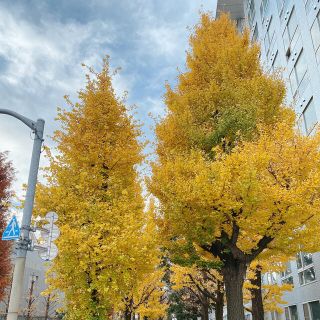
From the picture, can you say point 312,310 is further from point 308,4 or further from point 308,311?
point 308,4

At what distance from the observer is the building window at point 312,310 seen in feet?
60.1

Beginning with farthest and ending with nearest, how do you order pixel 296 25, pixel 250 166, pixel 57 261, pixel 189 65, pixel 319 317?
pixel 296 25, pixel 319 317, pixel 189 65, pixel 57 261, pixel 250 166

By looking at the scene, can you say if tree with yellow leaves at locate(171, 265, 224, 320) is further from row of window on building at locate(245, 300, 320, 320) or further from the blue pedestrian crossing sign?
the blue pedestrian crossing sign

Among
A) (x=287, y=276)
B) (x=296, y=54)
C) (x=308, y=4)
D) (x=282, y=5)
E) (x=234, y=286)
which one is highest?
(x=282, y=5)

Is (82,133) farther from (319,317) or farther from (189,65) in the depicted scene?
(319,317)

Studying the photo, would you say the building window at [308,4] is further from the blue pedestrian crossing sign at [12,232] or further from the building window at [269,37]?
the blue pedestrian crossing sign at [12,232]

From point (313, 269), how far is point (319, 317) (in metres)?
2.28

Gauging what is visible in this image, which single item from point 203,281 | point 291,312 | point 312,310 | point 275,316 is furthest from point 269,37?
point 275,316

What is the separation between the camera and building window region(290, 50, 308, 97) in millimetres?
19688

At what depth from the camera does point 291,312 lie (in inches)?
886

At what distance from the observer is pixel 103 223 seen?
9852 millimetres

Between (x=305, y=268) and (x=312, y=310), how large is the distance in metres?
2.13

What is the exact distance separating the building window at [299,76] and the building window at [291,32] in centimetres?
144

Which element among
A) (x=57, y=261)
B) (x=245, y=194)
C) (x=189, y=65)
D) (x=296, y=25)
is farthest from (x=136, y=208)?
(x=296, y=25)
